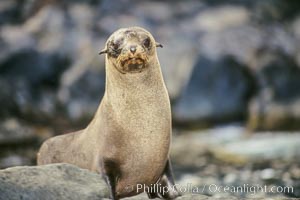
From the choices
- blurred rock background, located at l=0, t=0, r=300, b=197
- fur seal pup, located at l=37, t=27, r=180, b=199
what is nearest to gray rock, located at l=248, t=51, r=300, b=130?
blurred rock background, located at l=0, t=0, r=300, b=197

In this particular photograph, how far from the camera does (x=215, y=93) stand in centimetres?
1567

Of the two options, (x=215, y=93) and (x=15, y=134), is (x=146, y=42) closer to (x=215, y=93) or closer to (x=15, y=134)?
(x=15, y=134)

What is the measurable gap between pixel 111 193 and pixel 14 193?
3.03 ft

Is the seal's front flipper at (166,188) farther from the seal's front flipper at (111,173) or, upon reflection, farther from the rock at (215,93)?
the rock at (215,93)

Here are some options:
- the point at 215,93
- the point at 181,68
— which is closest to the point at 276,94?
Result: the point at 215,93

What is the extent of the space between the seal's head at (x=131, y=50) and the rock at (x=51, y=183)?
95 cm

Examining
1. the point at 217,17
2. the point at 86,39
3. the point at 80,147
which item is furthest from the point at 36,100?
the point at 80,147

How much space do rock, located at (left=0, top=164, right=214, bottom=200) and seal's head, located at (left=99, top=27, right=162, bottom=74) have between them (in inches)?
37.6

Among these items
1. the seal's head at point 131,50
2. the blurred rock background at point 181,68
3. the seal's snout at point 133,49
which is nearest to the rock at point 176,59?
the blurred rock background at point 181,68

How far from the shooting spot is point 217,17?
57.4ft

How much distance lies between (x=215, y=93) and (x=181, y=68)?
3.45 ft

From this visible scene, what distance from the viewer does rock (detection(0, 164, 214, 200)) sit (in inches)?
177

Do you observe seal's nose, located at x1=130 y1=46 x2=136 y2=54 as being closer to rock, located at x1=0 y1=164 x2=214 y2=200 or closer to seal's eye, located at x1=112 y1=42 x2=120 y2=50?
seal's eye, located at x1=112 y1=42 x2=120 y2=50

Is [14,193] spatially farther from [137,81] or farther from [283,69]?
[283,69]
